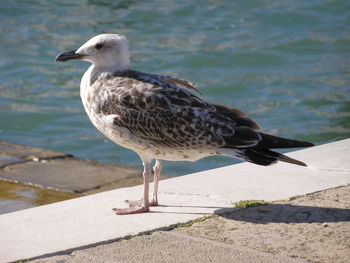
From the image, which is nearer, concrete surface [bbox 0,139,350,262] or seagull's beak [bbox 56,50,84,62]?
concrete surface [bbox 0,139,350,262]

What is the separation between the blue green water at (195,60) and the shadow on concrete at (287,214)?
5.53 meters

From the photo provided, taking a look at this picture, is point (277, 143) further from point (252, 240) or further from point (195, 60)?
point (195, 60)

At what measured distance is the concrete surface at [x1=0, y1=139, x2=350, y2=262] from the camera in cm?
445

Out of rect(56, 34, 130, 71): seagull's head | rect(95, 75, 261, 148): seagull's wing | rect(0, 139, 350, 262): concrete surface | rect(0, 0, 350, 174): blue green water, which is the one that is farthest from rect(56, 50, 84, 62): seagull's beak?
rect(0, 0, 350, 174): blue green water

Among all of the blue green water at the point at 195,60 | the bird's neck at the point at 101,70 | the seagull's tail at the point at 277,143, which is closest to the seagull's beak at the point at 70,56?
the bird's neck at the point at 101,70

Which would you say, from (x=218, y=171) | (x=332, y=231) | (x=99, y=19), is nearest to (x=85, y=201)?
(x=218, y=171)

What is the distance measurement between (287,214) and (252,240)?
1.89 feet

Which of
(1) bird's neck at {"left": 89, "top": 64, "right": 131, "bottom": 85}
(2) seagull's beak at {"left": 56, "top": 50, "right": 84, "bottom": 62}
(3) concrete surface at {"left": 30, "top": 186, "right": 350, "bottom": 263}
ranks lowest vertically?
(3) concrete surface at {"left": 30, "top": 186, "right": 350, "bottom": 263}

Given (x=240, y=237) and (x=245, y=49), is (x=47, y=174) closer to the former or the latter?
(x=240, y=237)

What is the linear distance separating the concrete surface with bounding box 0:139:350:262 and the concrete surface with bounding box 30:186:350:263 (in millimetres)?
156

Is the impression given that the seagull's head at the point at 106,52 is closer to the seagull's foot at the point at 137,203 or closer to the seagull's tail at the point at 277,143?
the seagull's foot at the point at 137,203

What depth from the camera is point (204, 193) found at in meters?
5.41

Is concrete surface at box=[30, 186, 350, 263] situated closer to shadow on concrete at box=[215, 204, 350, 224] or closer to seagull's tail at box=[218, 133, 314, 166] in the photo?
shadow on concrete at box=[215, 204, 350, 224]

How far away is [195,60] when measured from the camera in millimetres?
15664
